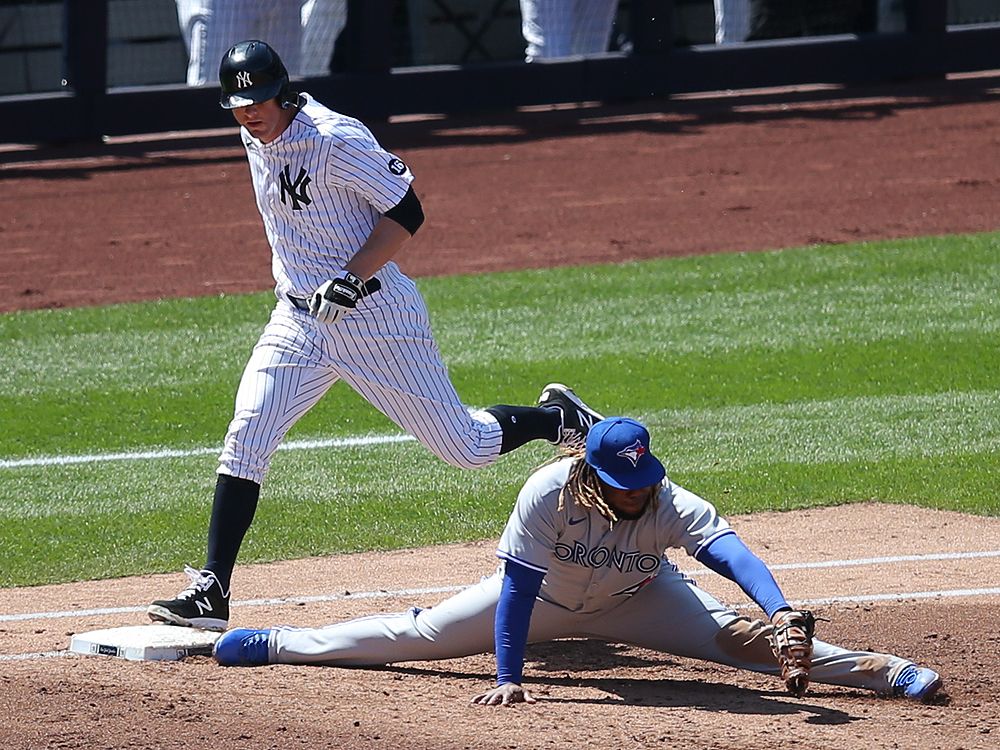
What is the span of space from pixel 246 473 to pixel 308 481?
2.10 metres

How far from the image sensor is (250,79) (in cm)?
478

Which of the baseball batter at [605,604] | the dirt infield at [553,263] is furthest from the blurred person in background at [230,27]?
the baseball batter at [605,604]

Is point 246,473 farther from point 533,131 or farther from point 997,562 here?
point 533,131

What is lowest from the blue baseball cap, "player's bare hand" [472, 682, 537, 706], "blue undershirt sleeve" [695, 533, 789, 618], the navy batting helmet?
"player's bare hand" [472, 682, 537, 706]

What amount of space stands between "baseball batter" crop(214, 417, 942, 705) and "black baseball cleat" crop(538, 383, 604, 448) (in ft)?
3.25

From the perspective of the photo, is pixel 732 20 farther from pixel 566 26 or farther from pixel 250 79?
pixel 250 79

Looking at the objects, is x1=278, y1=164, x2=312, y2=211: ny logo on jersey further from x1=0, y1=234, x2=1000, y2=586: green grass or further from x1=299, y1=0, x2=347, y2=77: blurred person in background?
x1=299, y1=0, x2=347, y2=77: blurred person in background

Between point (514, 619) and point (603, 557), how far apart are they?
0.30 meters

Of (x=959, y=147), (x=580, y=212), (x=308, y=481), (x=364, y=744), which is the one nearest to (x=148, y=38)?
(x=580, y=212)

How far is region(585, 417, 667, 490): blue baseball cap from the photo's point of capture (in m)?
4.03

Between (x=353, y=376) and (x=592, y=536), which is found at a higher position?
(x=353, y=376)

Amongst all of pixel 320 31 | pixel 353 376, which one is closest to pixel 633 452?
pixel 353 376

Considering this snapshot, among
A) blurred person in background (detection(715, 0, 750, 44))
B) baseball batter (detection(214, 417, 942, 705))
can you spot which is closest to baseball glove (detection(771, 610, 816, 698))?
baseball batter (detection(214, 417, 942, 705))

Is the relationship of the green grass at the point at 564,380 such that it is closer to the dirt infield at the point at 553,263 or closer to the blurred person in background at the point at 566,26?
the dirt infield at the point at 553,263
